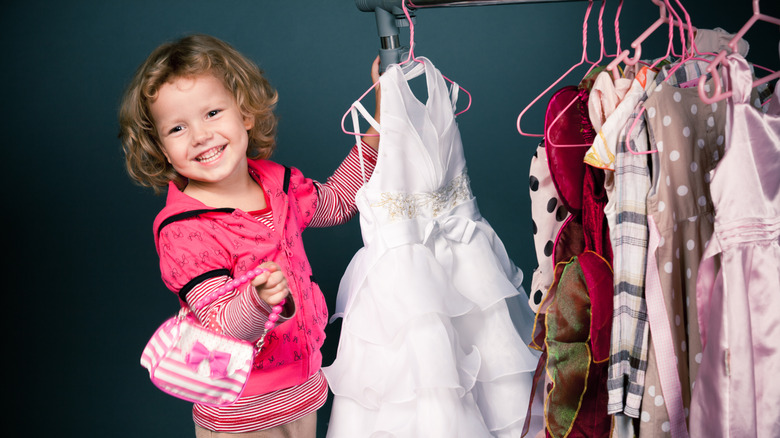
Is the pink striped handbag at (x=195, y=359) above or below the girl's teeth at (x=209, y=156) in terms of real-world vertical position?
below

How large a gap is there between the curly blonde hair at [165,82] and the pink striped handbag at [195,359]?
1.48ft

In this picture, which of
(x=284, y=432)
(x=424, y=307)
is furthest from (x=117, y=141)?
(x=424, y=307)

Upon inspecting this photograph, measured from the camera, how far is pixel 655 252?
892mm

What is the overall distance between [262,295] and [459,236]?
0.40 m

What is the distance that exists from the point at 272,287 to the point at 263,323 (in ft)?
0.27

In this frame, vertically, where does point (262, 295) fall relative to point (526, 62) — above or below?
below

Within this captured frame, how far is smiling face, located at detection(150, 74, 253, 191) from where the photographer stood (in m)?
1.26

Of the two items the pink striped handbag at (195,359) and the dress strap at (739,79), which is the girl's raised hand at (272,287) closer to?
the pink striped handbag at (195,359)

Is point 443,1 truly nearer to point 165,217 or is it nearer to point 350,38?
point 165,217

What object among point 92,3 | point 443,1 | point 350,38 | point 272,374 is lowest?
point 272,374

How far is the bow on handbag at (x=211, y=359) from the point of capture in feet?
3.35

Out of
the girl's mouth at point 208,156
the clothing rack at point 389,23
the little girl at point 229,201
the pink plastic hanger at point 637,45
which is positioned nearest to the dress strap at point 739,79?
the pink plastic hanger at point 637,45

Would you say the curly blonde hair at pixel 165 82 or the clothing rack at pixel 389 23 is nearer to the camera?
the clothing rack at pixel 389 23

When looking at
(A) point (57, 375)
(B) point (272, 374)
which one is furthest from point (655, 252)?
(A) point (57, 375)
